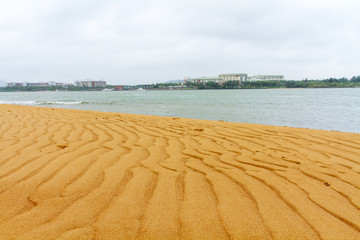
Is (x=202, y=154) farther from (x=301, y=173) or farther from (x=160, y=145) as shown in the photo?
(x=301, y=173)

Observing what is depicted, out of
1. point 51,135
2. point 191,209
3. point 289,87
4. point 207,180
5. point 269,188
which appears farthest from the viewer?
point 289,87

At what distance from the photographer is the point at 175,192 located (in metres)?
2.02

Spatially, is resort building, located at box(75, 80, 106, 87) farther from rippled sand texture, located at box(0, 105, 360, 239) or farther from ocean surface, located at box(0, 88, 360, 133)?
rippled sand texture, located at box(0, 105, 360, 239)

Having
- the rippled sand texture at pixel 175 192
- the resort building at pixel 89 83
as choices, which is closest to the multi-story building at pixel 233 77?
the resort building at pixel 89 83

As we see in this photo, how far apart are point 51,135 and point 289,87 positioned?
10535cm

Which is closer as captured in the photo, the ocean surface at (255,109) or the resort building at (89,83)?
the ocean surface at (255,109)

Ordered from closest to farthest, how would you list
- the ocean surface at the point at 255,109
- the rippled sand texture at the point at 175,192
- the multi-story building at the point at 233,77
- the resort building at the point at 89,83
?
the rippled sand texture at the point at 175,192 < the ocean surface at the point at 255,109 < the multi-story building at the point at 233,77 < the resort building at the point at 89,83

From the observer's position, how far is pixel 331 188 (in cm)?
218

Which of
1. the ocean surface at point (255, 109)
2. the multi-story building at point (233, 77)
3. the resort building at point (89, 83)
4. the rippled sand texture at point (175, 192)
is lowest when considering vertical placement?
the ocean surface at point (255, 109)

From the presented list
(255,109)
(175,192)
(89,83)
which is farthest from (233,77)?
(175,192)

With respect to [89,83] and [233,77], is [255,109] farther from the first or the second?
[89,83]

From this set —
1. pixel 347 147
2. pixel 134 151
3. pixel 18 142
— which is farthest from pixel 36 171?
pixel 347 147

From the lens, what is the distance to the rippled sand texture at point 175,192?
1.50m

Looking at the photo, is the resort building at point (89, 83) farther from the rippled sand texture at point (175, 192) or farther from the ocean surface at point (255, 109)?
the rippled sand texture at point (175, 192)
